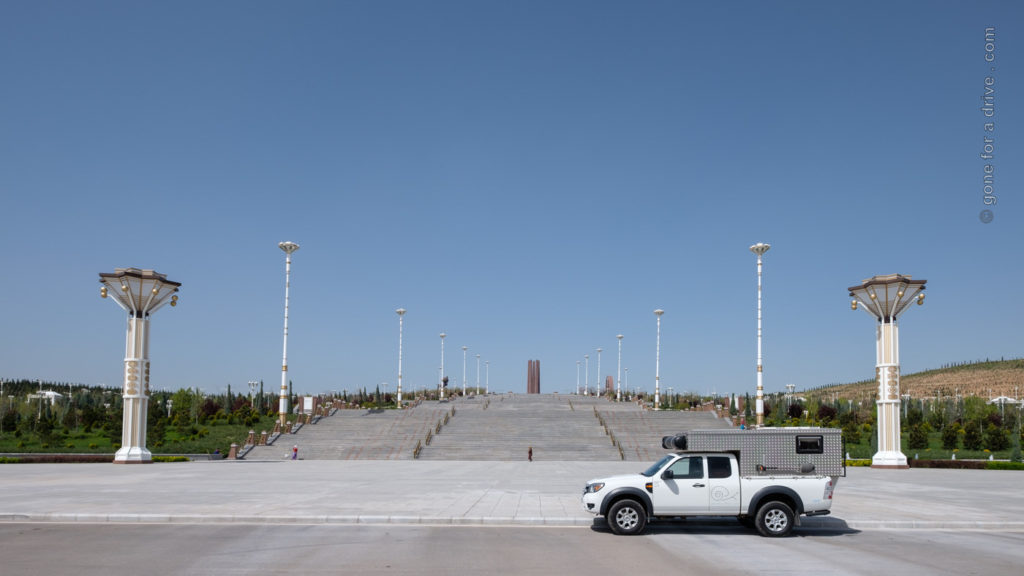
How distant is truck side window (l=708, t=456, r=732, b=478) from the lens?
1594 cm

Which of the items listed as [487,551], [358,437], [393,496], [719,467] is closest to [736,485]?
[719,467]

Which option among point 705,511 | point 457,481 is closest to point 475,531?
point 705,511

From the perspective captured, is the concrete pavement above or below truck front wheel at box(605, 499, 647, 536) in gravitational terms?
below

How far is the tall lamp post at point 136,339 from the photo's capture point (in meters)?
38.5

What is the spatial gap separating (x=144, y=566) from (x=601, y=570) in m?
6.91

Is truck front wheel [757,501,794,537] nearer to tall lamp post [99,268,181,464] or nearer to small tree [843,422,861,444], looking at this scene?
tall lamp post [99,268,181,464]

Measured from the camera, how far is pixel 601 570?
12203 millimetres

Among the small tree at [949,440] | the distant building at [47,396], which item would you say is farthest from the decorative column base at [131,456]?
the distant building at [47,396]

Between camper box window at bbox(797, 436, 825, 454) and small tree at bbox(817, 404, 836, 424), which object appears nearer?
camper box window at bbox(797, 436, 825, 454)

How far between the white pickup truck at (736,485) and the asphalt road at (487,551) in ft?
1.54

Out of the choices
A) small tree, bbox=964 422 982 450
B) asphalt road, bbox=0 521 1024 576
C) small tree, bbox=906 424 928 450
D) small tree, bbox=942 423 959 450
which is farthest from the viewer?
small tree, bbox=942 423 959 450

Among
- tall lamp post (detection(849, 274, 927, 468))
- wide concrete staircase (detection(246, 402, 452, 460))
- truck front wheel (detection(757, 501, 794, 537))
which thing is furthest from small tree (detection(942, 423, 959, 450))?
truck front wheel (detection(757, 501, 794, 537))

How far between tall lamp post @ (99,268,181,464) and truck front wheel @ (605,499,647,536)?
98.2 ft

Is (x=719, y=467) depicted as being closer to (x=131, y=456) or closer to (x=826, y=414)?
(x=131, y=456)
